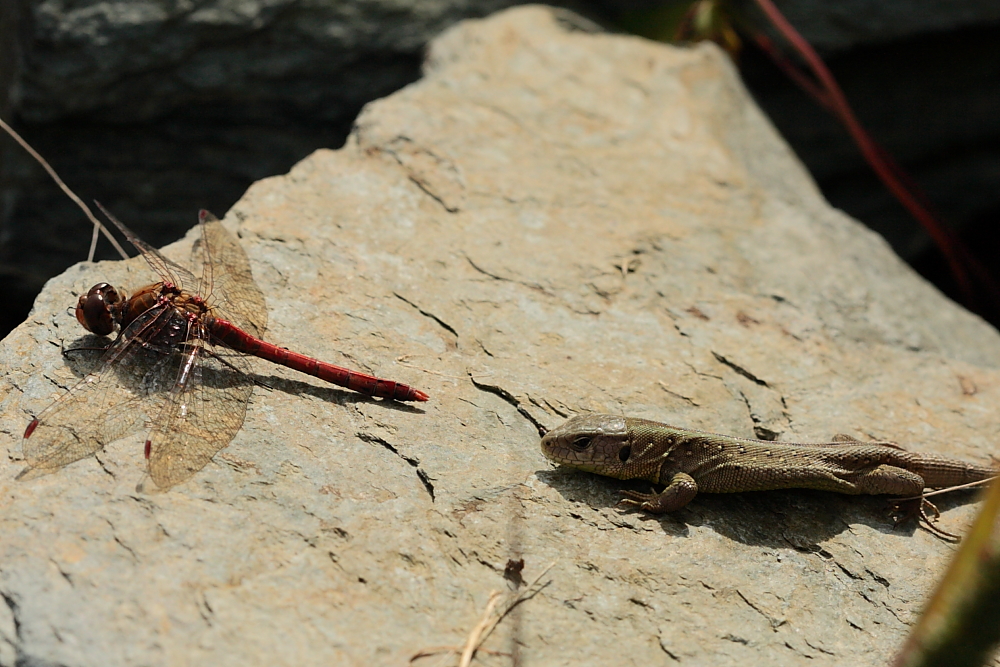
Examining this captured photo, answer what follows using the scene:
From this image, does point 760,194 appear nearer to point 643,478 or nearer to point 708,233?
point 708,233

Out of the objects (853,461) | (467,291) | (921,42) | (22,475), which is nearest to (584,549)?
(853,461)

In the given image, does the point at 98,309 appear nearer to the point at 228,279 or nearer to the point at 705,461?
the point at 228,279

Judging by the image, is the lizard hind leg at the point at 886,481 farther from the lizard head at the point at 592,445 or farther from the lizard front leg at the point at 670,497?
the lizard head at the point at 592,445

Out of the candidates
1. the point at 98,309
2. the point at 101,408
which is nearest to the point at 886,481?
the point at 101,408

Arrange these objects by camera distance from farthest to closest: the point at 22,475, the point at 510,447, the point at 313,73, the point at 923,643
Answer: the point at 313,73 → the point at 510,447 → the point at 22,475 → the point at 923,643

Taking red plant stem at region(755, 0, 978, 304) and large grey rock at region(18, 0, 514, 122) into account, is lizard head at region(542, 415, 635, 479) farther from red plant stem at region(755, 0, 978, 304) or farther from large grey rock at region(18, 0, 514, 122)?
red plant stem at region(755, 0, 978, 304)

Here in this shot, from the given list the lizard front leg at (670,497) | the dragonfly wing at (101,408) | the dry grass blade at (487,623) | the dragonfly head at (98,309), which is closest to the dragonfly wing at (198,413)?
the dragonfly wing at (101,408)
